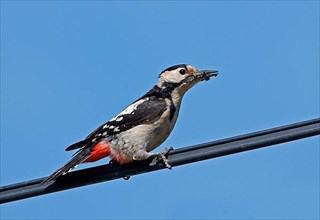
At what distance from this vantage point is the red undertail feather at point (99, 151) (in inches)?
400

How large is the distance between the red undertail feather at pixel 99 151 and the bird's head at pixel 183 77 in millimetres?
1420

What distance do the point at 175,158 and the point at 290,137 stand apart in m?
1.13

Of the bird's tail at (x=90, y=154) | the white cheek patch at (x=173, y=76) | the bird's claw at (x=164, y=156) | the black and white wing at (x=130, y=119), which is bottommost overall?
the bird's claw at (x=164, y=156)

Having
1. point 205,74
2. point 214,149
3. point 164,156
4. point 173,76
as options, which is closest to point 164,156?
point 164,156

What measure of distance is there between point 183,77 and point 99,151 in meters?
1.78

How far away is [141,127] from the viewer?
1052cm

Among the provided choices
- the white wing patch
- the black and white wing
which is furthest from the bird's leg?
the white wing patch

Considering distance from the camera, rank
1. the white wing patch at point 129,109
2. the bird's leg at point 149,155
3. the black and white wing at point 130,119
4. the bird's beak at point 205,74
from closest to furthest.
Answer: the bird's leg at point 149,155, the black and white wing at point 130,119, the white wing patch at point 129,109, the bird's beak at point 205,74

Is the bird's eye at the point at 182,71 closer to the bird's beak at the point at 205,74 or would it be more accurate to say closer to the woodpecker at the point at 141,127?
the woodpecker at the point at 141,127

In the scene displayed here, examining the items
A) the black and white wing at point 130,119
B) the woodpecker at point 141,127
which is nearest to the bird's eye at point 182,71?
the woodpecker at point 141,127

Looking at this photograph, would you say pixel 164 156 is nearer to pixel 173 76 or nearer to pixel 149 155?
pixel 149 155

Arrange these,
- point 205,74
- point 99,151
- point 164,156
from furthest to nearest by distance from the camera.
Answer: point 205,74 → point 99,151 → point 164,156

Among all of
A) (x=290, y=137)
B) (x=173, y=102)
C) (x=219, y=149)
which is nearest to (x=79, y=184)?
(x=219, y=149)

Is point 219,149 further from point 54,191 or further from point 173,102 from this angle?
point 173,102
